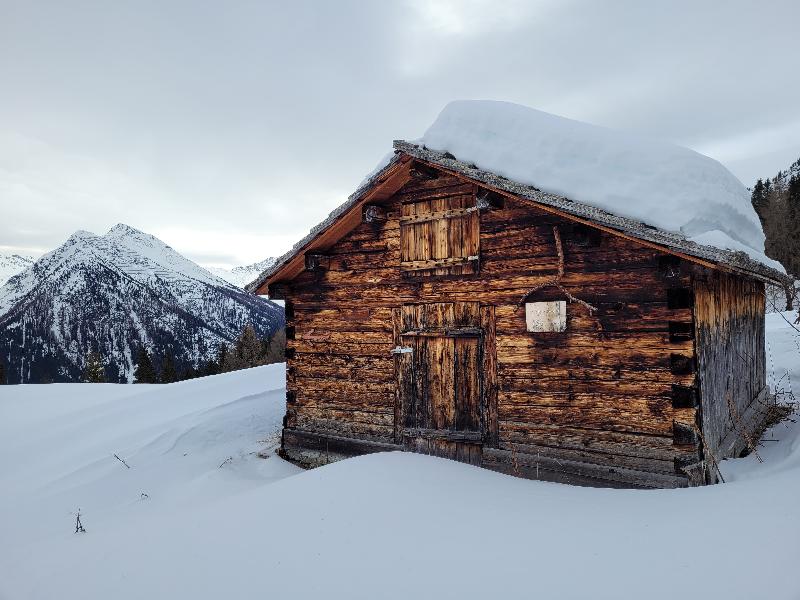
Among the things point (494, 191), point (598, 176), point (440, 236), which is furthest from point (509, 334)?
point (598, 176)

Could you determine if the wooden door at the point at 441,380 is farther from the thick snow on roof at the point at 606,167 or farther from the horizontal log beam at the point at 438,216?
the thick snow on roof at the point at 606,167

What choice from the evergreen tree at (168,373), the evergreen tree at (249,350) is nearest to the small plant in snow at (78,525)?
the evergreen tree at (249,350)

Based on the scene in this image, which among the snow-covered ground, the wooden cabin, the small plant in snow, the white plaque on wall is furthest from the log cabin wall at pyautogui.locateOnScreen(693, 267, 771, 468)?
the small plant in snow

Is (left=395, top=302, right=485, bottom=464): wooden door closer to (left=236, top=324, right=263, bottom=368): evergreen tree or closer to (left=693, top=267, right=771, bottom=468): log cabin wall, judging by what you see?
(left=693, top=267, right=771, bottom=468): log cabin wall

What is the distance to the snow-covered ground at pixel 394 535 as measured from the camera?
146 inches

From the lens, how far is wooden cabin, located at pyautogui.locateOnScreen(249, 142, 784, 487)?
6.03 metres

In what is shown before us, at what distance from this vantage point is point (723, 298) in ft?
25.8

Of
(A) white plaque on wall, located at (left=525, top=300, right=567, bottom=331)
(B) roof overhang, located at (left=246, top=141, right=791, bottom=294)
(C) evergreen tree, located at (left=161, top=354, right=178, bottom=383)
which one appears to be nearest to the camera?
(B) roof overhang, located at (left=246, top=141, right=791, bottom=294)

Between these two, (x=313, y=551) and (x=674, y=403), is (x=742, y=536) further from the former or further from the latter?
(x=313, y=551)

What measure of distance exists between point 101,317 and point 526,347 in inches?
6295

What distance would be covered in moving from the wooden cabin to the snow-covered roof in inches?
2.5

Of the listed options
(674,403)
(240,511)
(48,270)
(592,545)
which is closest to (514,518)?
(592,545)

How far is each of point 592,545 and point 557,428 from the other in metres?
2.59

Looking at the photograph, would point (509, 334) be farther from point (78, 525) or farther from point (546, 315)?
point (78, 525)
